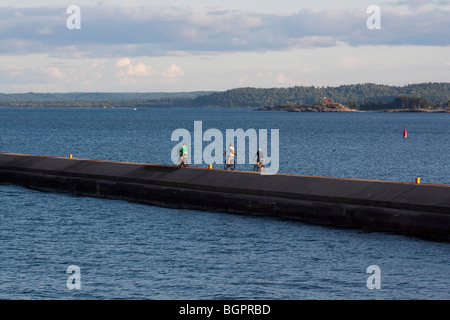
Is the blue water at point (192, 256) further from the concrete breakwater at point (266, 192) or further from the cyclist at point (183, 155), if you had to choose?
the cyclist at point (183, 155)

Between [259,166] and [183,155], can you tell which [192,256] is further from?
[183,155]

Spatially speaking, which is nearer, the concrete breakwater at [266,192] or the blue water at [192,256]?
the blue water at [192,256]

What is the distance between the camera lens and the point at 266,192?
44500 mm

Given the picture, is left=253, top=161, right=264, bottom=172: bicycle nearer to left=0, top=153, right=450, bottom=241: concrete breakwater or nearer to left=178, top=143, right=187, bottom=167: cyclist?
left=0, top=153, right=450, bottom=241: concrete breakwater

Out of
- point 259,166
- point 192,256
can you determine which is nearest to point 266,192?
point 259,166

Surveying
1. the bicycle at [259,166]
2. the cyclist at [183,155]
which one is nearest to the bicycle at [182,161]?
the cyclist at [183,155]

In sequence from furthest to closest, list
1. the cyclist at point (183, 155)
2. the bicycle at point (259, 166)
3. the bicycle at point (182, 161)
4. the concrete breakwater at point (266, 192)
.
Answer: the bicycle at point (182, 161)
the cyclist at point (183, 155)
the bicycle at point (259, 166)
the concrete breakwater at point (266, 192)

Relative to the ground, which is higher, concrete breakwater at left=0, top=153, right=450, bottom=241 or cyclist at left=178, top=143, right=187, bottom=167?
cyclist at left=178, top=143, right=187, bottom=167

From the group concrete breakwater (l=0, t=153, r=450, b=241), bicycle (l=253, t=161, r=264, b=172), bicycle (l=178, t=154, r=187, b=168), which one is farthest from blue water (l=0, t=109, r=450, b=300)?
bicycle (l=253, t=161, r=264, b=172)

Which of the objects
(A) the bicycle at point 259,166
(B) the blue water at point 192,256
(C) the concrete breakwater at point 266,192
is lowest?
(B) the blue water at point 192,256

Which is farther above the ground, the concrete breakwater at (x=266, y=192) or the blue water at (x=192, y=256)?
the concrete breakwater at (x=266, y=192)

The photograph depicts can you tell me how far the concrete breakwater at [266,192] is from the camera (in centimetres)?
3734

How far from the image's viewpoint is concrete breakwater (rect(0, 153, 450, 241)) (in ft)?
123
